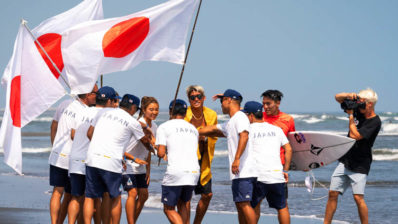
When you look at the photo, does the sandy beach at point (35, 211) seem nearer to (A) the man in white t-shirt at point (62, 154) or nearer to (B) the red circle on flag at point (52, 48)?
(A) the man in white t-shirt at point (62, 154)

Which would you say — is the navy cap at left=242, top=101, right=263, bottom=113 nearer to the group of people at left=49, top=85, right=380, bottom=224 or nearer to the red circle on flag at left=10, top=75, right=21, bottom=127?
the group of people at left=49, top=85, right=380, bottom=224

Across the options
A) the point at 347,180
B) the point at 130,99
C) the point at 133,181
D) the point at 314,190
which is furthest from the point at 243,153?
the point at 314,190

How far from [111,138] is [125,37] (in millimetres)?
1608

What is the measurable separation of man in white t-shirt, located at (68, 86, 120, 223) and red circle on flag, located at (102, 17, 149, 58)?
0.72 meters

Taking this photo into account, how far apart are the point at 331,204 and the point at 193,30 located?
9.72 feet

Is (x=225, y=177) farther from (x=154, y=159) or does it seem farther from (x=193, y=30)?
(x=193, y=30)

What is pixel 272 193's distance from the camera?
6793mm

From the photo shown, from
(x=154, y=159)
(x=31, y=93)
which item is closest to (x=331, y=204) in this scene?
(x=31, y=93)

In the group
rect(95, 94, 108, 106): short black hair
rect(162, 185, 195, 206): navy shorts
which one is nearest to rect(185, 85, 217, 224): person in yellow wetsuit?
rect(162, 185, 195, 206): navy shorts

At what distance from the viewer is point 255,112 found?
6.81m

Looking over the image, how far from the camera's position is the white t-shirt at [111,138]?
6504 mm

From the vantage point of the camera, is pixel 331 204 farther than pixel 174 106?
Yes

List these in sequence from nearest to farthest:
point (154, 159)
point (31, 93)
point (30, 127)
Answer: point (31, 93) < point (154, 159) < point (30, 127)

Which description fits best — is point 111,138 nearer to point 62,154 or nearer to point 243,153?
point 62,154
